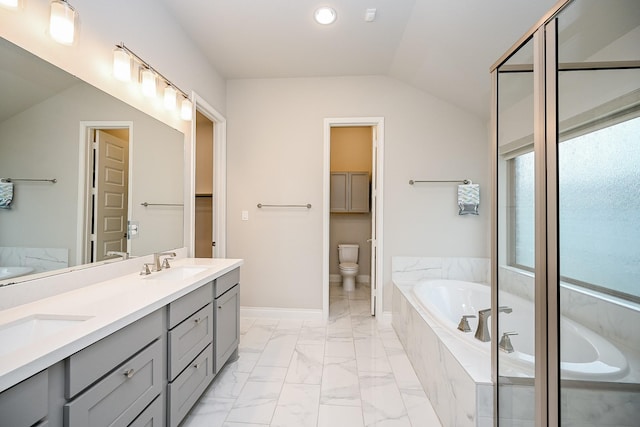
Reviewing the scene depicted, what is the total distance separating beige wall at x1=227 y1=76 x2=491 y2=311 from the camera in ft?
9.42

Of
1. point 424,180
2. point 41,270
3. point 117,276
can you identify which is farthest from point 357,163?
point 41,270

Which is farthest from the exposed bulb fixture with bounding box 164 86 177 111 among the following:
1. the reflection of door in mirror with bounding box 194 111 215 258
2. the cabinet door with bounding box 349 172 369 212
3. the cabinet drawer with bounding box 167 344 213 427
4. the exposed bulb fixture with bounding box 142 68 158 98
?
the cabinet door with bounding box 349 172 369 212

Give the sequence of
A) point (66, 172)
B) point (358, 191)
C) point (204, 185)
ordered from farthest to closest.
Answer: point (358, 191) < point (204, 185) < point (66, 172)

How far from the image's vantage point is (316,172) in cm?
298

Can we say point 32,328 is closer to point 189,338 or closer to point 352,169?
point 189,338

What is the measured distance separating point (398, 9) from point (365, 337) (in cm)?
279

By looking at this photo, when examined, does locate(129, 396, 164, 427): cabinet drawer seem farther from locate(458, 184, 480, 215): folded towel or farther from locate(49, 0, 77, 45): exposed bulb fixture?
locate(458, 184, 480, 215): folded towel

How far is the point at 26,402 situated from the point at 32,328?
→ 404 millimetres

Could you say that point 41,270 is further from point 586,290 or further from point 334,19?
point 334,19

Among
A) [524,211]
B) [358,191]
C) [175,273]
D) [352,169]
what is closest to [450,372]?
[524,211]

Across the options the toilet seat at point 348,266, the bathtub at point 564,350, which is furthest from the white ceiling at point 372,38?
the toilet seat at point 348,266

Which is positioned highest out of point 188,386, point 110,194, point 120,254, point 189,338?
point 110,194

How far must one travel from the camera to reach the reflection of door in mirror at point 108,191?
1.43 m

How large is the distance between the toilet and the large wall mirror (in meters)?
2.80
